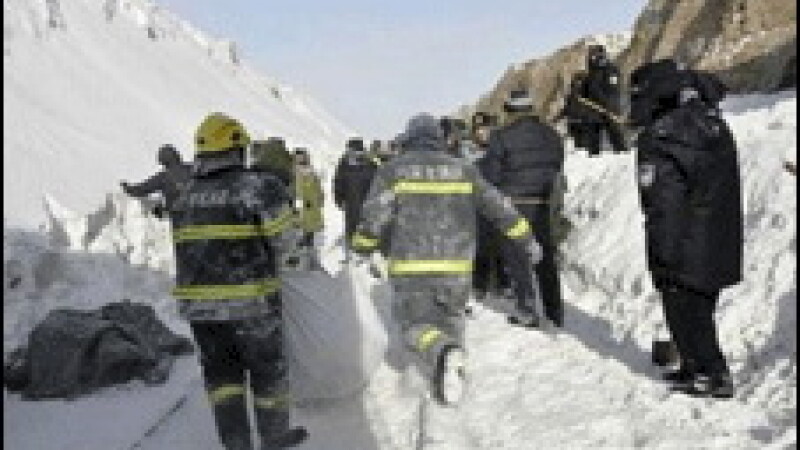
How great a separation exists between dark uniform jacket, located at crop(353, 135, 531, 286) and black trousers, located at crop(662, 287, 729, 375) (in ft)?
5.26

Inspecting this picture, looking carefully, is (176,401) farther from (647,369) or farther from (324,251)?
(324,251)

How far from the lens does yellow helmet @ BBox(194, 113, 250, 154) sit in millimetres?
7414

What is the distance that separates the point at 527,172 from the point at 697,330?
129 inches

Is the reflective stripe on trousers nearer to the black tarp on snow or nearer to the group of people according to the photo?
the group of people

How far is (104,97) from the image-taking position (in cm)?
2750

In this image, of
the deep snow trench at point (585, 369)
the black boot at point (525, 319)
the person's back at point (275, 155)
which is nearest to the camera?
the deep snow trench at point (585, 369)

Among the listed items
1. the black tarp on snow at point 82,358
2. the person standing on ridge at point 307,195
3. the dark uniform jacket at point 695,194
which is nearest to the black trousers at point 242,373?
the dark uniform jacket at point 695,194

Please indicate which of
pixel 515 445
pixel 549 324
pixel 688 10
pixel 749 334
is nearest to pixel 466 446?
pixel 515 445

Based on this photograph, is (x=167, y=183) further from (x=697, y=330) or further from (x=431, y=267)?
(x=697, y=330)

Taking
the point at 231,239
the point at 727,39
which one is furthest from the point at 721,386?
the point at 727,39

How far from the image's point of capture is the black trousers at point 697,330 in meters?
7.32

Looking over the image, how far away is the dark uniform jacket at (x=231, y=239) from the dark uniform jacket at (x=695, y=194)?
1.96m

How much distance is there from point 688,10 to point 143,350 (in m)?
22.5

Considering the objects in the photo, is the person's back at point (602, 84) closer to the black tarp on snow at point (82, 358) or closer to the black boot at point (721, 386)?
the black tarp on snow at point (82, 358)
